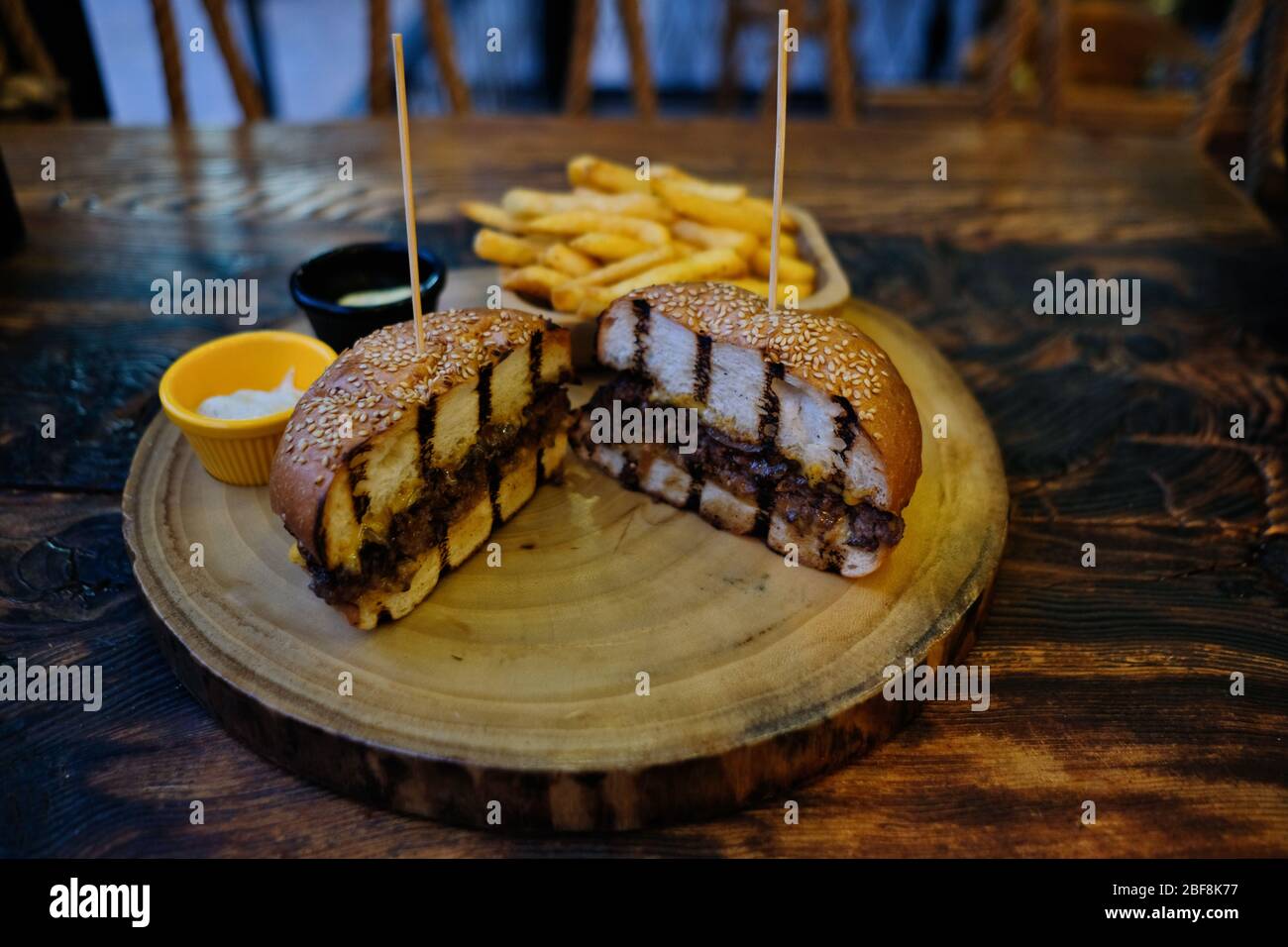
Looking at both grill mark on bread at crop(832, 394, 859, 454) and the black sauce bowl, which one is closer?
grill mark on bread at crop(832, 394, 859, 454)

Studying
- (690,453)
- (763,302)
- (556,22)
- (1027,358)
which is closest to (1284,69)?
(1027,358)

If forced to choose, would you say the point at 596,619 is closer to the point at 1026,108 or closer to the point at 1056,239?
the point at 1056,239

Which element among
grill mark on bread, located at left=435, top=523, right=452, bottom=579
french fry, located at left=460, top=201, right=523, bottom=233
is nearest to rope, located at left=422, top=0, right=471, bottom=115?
french fry, located at left=460, top=201, right=523, bottom=233

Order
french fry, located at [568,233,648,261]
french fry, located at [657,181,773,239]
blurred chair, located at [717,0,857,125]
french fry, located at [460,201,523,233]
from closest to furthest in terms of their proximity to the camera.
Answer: french fry, located at [568,233,648,261] < french fry, located at [657,181,773,239] < french fry, located at [460,201,523,233] < blurred chair, located at [717,0,857,125]

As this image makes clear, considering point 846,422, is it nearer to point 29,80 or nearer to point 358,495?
point 358,495

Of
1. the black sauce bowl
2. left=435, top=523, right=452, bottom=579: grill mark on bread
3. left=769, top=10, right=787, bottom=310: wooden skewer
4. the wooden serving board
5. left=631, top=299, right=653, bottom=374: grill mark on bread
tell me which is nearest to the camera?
the wooden serving board

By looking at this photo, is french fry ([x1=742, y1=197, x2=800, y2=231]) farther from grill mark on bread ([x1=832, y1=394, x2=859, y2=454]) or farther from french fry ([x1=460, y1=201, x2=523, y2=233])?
grill mark on bread ([x1=832, y1=394, x2=859, y2=454])
